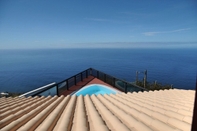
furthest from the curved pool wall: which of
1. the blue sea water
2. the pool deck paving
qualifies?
the blue sea water

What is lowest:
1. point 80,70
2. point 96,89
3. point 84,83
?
point 80,70

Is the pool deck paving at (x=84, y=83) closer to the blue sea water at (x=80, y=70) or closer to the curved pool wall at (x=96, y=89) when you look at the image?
the curved pool wall at (x=96, y=89)

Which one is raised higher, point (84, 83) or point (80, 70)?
point (84, 83)

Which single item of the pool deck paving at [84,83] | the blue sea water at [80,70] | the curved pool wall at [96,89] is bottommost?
the blue sea water at [80,70]

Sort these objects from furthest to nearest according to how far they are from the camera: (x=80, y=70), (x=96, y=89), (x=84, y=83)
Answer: (x=80, y=70) < (x=84, y=83) < (x=96, y=89)

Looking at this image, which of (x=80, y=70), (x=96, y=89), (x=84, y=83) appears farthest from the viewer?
(x=80, y=70)

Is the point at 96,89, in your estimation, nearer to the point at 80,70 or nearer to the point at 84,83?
the point at 84,83

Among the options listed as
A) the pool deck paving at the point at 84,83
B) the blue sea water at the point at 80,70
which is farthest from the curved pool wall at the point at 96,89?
the blue sea water at the point at 80,70

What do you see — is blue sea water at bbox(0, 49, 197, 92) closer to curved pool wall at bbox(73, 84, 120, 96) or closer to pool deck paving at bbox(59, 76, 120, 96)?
pool deck paving at bbox(59, 76, 120, 96)

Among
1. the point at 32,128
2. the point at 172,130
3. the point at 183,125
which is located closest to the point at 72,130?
the point at 32,128

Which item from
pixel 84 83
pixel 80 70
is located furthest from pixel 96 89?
pixel 80 70

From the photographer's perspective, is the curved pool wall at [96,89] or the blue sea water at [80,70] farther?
the blue sea water at [80,70]

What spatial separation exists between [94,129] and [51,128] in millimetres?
716

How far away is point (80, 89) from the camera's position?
10.5 m
